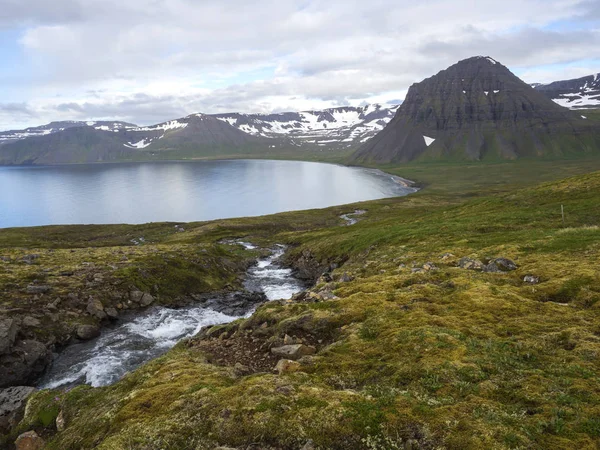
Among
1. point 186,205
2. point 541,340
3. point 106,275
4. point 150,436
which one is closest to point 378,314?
point 541,340

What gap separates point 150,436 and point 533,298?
23.6m

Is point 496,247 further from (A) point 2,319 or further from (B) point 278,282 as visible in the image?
(A) point 2,319

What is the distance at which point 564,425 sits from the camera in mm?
10547

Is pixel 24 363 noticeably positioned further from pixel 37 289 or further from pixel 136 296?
pixel 136 296

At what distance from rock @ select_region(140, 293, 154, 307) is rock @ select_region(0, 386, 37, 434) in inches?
919

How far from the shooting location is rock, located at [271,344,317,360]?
1944 cm

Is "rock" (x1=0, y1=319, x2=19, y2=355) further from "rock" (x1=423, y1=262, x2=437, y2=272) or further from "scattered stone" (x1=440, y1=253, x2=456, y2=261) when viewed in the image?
"scattered stone" (x1=440, y1=253, x2=456, y2=261)

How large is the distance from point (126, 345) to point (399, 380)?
97.8 feet

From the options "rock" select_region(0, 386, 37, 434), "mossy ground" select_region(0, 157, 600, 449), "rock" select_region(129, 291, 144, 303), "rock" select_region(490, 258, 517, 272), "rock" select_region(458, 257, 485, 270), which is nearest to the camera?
"mossy ground" select_region(0, 157, 600, 449)

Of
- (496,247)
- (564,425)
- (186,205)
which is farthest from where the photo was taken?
(186,205)

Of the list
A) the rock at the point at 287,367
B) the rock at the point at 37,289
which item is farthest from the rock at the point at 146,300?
the rock at the point at 287,367

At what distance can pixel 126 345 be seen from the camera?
34.8 metres

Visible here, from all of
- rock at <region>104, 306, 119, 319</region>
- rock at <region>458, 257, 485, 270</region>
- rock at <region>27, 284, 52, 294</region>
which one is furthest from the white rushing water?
rock at <region>458, 257, 485, 270</region>

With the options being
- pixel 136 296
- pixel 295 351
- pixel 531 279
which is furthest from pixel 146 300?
pixel 531 279
